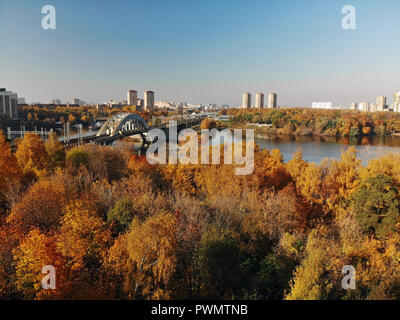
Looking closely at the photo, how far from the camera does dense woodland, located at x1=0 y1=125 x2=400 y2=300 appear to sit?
12.8 feet

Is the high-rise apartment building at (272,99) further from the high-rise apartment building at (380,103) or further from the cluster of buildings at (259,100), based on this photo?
the high-rise apartment building at (380,103)

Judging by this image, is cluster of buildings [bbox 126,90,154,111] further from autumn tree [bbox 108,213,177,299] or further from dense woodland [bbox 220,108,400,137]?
autumn tree [bbox 108,213,177,299]

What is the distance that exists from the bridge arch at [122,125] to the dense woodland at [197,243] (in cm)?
1179

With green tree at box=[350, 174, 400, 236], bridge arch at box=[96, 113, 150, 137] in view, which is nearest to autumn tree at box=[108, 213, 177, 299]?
green tree at box=[350, 174, 400, 236]

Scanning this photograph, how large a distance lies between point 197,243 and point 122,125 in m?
17.3

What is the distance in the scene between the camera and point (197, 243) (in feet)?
14.9

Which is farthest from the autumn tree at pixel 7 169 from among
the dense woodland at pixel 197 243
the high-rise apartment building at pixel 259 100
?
the high-rise apartment building at pixel 259 100

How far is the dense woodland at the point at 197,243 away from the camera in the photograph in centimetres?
392

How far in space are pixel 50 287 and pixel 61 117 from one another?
86.4 ft
